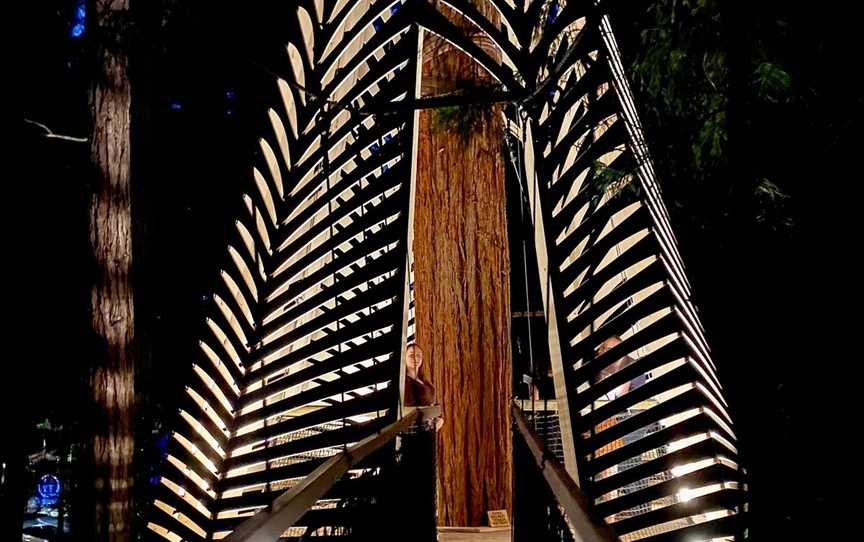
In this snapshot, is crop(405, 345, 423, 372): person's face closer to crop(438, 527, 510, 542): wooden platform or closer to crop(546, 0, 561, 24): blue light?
crop(438, 527, 510, 542): wooden platform

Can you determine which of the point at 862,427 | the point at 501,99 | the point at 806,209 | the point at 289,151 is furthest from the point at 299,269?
the point at 862,427

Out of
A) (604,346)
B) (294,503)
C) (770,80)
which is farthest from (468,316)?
(294,503)

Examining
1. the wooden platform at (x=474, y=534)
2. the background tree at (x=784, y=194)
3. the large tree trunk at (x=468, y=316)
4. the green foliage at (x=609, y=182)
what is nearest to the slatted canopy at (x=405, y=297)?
the green foliage at (x=609, y=182)

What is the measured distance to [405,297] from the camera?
3.48m

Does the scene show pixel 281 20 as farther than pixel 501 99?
Yes

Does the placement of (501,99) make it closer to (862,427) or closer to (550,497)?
(550,497)

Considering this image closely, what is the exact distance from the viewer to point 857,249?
368 cm

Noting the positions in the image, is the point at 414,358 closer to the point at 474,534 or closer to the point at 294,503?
the point at 474,534

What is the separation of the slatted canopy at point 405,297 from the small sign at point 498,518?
1564mm

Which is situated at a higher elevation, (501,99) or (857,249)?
(501,99)

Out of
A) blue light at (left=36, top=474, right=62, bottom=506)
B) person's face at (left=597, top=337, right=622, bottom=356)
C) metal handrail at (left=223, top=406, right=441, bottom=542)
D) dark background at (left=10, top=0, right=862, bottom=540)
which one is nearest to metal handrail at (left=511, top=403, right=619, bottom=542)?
dark background at (left=10, top=0, right=862, bottom=540)

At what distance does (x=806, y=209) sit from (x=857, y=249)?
34 centimetres

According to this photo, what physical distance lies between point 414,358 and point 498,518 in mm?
1419

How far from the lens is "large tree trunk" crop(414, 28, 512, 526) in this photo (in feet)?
17.3
